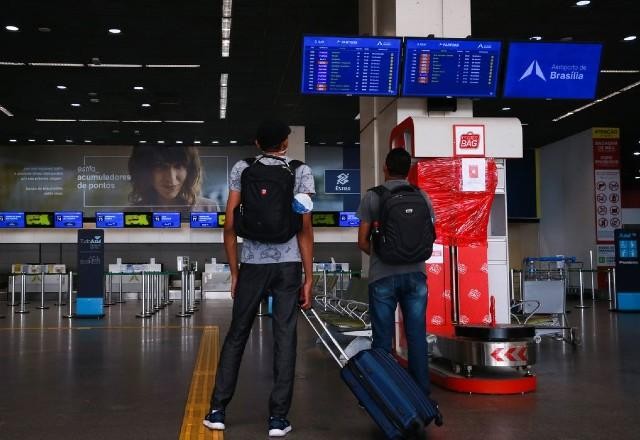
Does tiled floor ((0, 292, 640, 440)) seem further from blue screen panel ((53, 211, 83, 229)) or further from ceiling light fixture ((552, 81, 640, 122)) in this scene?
blue screen panel ((53, 211, 83, 229))

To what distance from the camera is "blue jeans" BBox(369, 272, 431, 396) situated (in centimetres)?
410

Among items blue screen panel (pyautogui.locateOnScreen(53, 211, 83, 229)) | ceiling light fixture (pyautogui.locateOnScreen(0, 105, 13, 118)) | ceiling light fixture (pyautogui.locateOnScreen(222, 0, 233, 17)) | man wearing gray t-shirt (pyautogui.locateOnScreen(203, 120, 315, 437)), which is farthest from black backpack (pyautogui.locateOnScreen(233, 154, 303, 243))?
blue screen panel (pyautogui.locateOnScreen(53, 211, 83, 229))

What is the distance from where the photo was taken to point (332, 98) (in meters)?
14.2

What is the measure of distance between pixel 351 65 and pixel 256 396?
327 centimetres

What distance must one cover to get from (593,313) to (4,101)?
1247 cm

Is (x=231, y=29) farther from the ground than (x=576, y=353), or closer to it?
farther from the ground

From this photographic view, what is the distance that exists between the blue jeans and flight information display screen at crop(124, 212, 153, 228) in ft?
51.0

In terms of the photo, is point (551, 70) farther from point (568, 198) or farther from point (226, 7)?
point (568, 198)

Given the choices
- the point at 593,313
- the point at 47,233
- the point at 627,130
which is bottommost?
the point at 593,313

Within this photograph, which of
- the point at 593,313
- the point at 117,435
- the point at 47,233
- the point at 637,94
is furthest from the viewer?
the point at 47,233

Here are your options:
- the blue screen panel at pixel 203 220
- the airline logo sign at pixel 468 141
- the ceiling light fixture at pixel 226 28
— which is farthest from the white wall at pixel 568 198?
the airline logo sign at pixel 468 141

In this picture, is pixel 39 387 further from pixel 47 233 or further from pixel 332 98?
pixel 47 233

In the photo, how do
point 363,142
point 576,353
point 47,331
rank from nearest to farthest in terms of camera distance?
point 576,353, point 363,142, point 47,331

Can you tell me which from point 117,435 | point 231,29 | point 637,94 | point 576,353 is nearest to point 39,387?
point 117,435
